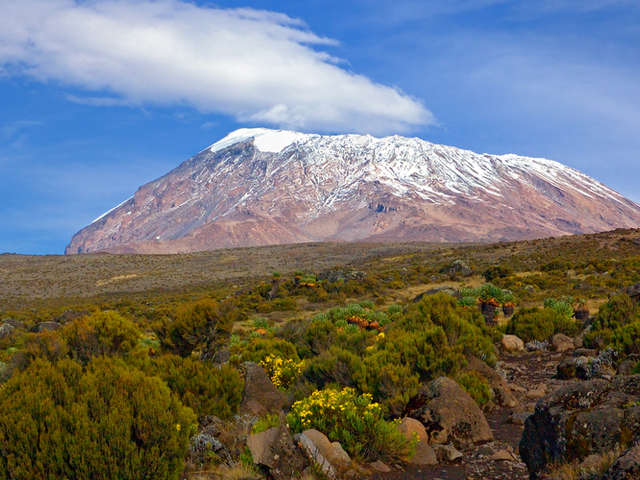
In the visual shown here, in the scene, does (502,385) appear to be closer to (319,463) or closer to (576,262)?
(319,463)

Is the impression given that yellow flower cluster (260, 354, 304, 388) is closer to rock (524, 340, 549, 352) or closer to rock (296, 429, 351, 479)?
rock (296, 429, 351, 479)

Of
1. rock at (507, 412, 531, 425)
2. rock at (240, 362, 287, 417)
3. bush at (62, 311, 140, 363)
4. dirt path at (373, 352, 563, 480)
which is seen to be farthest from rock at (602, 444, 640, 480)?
bush at (62, 311, 140, 363)

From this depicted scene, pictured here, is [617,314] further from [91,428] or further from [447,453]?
[91,428]

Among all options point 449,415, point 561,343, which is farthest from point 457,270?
point 449,415

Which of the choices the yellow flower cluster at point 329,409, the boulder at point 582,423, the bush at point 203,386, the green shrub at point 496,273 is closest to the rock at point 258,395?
the bush at point 203,386

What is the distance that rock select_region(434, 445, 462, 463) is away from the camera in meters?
6.46

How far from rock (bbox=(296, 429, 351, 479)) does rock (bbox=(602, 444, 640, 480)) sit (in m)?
2.95

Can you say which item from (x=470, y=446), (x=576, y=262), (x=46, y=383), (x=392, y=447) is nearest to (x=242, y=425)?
(x=392, y=447)

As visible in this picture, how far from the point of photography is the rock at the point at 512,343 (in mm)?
13797

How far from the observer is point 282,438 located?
224 inches

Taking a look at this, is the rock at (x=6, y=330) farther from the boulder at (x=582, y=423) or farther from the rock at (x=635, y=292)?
the boulder at (x=582, y=423)

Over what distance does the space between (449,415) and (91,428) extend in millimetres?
4567

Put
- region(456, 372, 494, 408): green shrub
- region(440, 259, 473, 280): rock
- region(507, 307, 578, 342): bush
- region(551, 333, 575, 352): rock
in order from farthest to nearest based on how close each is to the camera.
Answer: region(440, 259, 473, 280): rock < region(507, 307, 578, 342): bush < region(551, 333, 575, 352): rock < region(456, 372, 494, 408): green shrub

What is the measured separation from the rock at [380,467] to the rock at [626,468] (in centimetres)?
301
